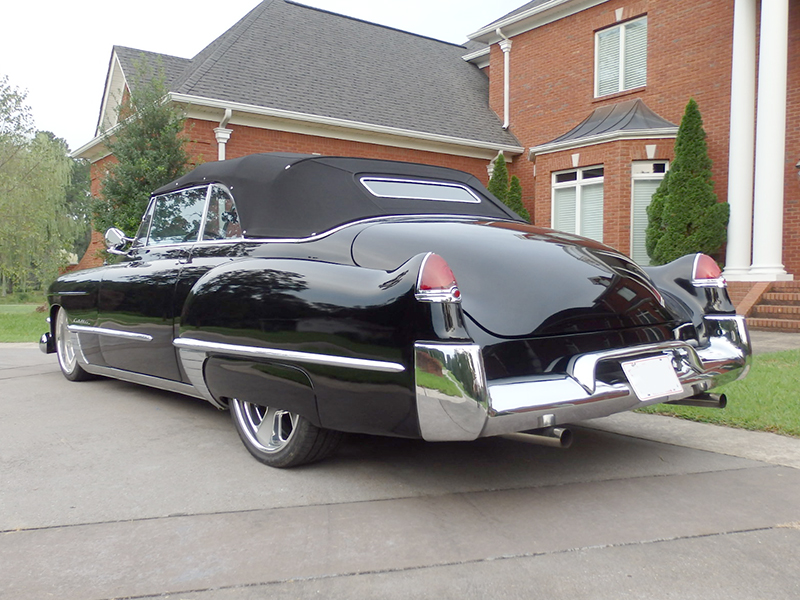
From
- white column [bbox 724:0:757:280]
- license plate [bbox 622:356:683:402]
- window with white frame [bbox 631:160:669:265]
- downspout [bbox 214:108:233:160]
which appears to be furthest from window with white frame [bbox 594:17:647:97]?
license plate [bbox 622:356:683:402]

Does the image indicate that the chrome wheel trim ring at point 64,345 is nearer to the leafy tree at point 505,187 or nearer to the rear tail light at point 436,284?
the rear tail light at point 436,284

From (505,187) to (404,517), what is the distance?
13.6 meters

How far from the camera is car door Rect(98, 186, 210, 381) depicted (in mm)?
3895

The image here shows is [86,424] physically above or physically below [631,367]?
below

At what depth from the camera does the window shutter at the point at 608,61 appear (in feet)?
47.5

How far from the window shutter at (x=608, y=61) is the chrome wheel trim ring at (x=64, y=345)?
40.3ft

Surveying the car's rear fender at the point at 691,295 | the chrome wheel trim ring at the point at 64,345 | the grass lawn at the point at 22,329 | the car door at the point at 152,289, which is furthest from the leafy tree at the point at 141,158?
the car's rear fender at the point at 691,295

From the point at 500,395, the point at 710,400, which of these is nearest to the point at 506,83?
the point at 710,400

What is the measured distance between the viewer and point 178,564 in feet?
7.31

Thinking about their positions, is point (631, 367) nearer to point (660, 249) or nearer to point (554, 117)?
point (660, 249)

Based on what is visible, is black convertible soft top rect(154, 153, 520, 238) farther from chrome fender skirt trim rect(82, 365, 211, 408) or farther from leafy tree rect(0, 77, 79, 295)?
leafy tree rect(0, 77, 79, 295)

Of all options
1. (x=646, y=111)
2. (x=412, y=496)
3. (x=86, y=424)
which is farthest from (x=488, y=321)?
(x=646, y=111)

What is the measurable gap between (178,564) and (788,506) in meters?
2.27

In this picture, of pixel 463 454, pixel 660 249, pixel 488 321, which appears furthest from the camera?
pixel 660 249
